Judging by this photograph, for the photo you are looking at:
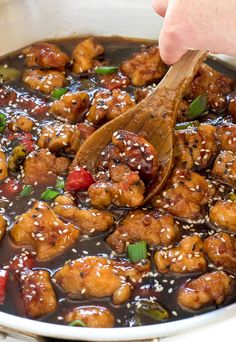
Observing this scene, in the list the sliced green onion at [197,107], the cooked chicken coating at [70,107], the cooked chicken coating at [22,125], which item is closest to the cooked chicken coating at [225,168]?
the sliced green onion at [197,107]

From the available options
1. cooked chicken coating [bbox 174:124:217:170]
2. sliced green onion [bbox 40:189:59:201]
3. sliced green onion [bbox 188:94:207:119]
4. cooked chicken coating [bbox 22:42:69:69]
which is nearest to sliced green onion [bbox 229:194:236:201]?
cooked chicken coating [bbox 174:124:217:170]

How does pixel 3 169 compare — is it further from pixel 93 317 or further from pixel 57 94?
pixel 93 317

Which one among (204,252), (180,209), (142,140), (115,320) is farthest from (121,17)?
(115,320)

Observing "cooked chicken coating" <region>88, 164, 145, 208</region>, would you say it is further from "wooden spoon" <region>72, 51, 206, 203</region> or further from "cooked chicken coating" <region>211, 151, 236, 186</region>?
"cooked chicken coating" <region>211, 151, 236, 186</region>

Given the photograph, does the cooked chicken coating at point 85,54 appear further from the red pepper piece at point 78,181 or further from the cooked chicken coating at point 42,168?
the red pepper piece at point 78,181

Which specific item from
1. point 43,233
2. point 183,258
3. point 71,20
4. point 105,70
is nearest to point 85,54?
point 105,70
